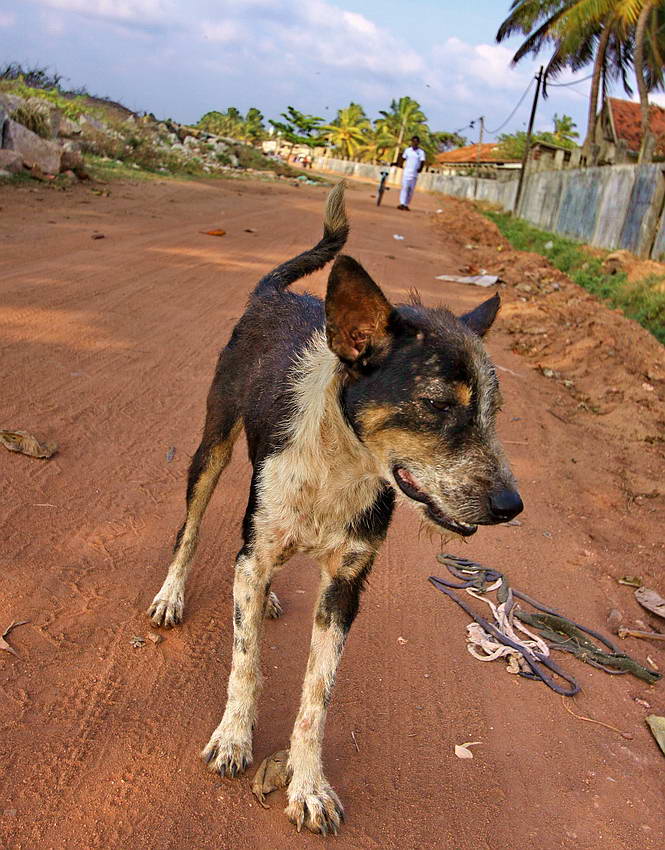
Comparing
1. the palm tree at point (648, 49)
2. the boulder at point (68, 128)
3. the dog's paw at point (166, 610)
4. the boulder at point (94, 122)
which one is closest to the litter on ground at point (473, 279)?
the dog's paw at point (166, 610)

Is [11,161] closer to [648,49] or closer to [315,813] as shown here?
[315,813]

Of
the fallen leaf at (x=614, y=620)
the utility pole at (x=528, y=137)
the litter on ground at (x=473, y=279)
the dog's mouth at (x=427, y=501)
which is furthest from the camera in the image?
the utility pole at (x=528, y=137)

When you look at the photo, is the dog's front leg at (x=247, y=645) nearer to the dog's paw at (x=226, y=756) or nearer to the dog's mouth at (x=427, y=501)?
the dog's paw at (x=226, y=756)

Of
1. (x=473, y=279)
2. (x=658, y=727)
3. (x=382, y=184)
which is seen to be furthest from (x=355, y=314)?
(x=382, y=184)

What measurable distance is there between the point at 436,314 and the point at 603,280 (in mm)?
13330

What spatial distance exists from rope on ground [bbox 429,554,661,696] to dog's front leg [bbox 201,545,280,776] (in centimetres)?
143

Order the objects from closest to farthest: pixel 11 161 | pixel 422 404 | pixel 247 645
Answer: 1. pixel 422 404
2. pixel 247 645
3. pixel 11 161

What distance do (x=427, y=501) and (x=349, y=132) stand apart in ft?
320

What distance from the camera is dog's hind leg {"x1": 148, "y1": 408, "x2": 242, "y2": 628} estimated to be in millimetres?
3629

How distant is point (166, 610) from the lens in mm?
3535

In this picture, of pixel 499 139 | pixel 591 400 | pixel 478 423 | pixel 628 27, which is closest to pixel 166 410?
pixel 478 423

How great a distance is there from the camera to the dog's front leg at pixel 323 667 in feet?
8.97

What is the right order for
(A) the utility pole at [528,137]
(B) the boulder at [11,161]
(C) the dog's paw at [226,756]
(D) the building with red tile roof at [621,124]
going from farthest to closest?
(D) the building with red tile roof at [621,124]
(A) the utility pole at [528,137]
(B) the boulder at [11,161]
(C) the dog's paw at [226,756]

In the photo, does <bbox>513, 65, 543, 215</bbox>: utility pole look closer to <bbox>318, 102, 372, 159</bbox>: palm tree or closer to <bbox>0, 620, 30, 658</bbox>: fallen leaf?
<bbox>0, 620, 30, 658</bbox>: fallen leaf
